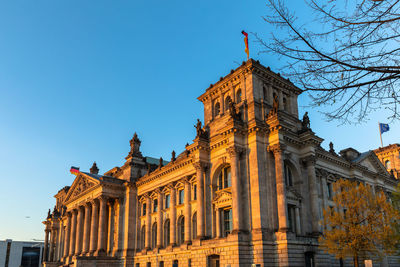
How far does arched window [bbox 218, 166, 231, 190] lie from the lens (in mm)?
35812

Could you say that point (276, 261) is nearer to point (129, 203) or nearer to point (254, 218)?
point (254, 218)

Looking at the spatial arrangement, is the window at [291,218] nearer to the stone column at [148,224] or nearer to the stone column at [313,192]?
the stone column at [313,192]

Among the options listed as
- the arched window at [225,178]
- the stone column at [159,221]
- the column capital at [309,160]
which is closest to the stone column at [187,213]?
the arched window at [225,178]

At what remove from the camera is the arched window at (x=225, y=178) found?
117 ft

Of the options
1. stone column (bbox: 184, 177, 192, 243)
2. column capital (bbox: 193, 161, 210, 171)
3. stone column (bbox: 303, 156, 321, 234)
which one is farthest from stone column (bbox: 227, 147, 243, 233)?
stone column (bbox: 184, 177, 192, 243)

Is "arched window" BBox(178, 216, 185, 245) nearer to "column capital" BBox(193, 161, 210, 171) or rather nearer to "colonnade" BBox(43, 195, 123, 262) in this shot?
"column capital" BBox(193, 161, 210, 171)

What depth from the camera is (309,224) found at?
34.0 m

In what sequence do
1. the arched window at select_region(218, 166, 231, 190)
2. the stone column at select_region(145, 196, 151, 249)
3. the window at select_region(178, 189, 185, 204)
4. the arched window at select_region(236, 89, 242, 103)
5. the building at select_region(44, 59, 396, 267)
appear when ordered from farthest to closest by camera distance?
the stone column at select_region(145, 196, 151, 249) → the window at select_region(178, 189, 185, 204) → the arched window at select_region(236, 89, 242, 103) → the arched window at select_region(218, 166, 231, 190) → the building at select_region(44, 59, 396, 267)

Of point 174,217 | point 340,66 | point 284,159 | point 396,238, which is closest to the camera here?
point 340,66

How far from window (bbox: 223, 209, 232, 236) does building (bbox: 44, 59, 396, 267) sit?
99mm

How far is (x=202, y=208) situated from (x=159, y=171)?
1347 cm

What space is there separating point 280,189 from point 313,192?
14.9 ft

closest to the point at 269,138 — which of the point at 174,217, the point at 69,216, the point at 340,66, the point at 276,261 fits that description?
the point at 276,261

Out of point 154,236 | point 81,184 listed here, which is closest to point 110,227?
point 154,236
